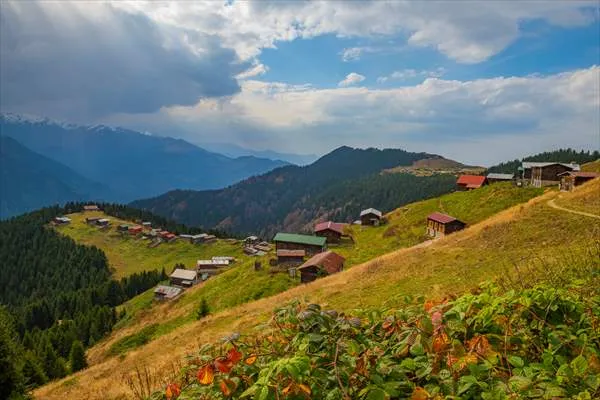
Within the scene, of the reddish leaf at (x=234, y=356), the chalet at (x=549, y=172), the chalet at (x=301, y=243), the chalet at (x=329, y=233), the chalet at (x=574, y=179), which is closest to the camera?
the reddish leaf at (x=234, y=356)

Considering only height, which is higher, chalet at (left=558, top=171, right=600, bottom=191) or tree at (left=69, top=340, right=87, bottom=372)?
chalet at (left=558, top=171, right=600, bottom=191)

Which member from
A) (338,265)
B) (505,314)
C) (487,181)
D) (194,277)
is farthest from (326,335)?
(194,277)

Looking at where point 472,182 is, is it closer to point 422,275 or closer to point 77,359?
point 422,275

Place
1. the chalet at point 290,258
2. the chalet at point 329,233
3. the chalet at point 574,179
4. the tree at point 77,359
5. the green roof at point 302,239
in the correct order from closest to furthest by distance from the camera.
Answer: the tree at point 77,359
the chalet at point 574,179
the chalet at point 290,258
the green roof at point 302,239
the chalet at point 329,233

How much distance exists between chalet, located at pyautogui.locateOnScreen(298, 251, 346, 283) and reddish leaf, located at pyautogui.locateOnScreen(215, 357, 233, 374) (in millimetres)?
58788

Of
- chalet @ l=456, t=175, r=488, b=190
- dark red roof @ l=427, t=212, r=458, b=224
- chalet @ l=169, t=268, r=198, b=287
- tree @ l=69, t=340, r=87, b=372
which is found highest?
chalet @ l=456, t=175, r=488, b=190

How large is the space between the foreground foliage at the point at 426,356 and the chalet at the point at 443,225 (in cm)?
7184

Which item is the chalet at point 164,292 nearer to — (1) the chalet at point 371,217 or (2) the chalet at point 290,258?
(2) the chalet at point 290,258

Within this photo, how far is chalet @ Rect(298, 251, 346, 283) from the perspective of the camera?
63.5 meters

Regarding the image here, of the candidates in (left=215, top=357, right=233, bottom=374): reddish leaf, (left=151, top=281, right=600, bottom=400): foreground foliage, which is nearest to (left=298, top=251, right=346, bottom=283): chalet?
(left=151, top=281, right=600, bottom=400): foreground foliage

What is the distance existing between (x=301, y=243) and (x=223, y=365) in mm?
87147

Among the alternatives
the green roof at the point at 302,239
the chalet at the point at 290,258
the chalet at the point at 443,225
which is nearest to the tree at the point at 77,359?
the chalet at the point at 290,258

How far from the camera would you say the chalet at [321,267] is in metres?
63.5

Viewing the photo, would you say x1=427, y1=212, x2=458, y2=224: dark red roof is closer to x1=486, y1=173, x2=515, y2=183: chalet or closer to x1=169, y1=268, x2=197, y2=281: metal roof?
x1=486, y1=173, x2=515, y2=183: chalet
